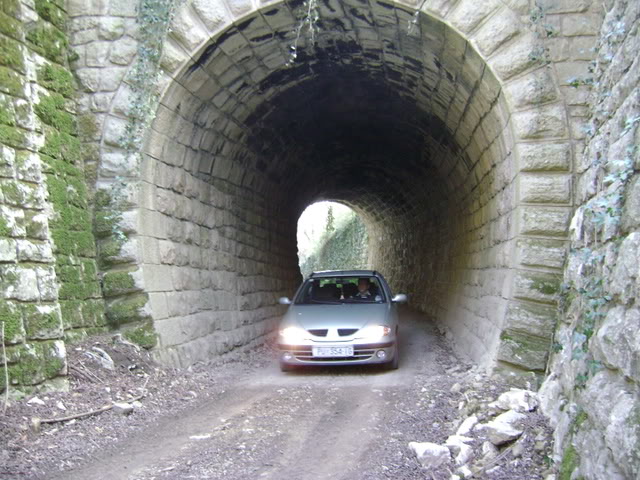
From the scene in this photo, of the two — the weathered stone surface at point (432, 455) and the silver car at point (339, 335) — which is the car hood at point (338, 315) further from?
the weathered stone surface at point (432, 455)

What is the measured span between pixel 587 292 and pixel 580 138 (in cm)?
254

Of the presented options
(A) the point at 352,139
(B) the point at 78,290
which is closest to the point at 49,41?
(B) the point at 78,290

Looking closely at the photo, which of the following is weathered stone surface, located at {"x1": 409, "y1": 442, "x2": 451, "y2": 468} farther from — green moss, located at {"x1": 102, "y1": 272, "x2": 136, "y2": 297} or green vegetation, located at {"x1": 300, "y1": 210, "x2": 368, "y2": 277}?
green vegetation, located at {"x1": 300, "y1": 210, "x2": 368, "y2": 277}

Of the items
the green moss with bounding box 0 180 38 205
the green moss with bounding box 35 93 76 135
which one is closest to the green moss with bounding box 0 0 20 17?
the green moss with bounding box 35 93 76 135

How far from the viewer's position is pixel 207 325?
8.05 m

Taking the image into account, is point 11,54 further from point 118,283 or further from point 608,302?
point 608,302

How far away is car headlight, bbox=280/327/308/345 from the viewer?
7.37 metres

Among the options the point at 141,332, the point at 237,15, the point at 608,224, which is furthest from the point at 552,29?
the point at 141,332

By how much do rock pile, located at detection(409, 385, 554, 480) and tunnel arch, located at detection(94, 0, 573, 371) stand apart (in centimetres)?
165

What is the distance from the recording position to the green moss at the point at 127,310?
6.61 m

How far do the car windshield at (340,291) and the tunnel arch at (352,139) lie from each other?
1.35 meters

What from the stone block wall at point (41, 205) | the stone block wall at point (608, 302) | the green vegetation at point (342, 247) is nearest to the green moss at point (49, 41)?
the stone block wall at point (41, 205)

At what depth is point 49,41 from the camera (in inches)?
259

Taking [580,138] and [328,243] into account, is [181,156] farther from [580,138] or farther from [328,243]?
[328,243]
